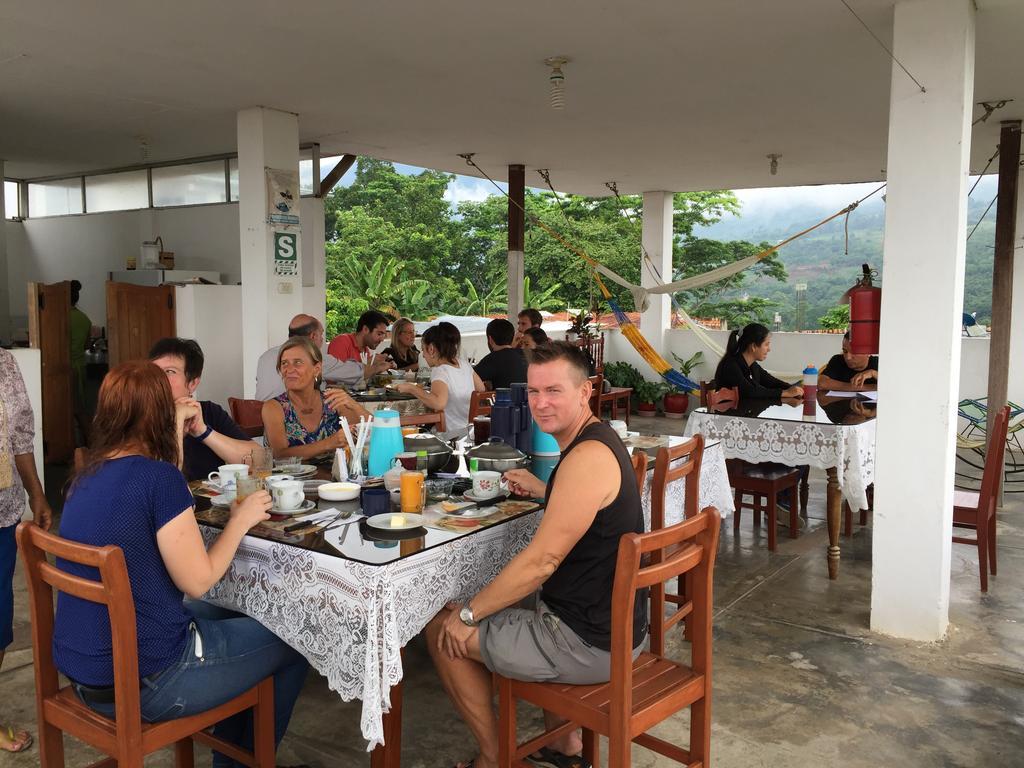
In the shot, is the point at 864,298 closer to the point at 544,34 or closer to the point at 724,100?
the point at 544,34

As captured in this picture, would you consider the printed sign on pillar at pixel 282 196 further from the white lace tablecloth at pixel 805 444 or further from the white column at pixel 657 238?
the white column at pixel 657 238

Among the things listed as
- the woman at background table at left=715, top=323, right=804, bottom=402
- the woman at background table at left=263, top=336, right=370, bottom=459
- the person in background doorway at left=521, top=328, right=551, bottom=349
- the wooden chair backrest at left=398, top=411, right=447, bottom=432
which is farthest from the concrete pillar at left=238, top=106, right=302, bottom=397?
the woman at background table at left=715, top=323, right=804, bottom=402

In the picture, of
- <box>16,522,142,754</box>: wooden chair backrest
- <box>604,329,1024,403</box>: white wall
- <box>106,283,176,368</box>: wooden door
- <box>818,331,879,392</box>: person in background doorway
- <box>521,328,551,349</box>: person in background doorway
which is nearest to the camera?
<box>16,522,142,754</box>: wooden chair backrest

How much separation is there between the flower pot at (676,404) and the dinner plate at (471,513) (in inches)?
309

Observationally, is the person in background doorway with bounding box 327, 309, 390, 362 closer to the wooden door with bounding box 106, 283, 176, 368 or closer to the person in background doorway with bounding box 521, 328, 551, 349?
the person in background doorway with bounding box 521, 328, 551, 349

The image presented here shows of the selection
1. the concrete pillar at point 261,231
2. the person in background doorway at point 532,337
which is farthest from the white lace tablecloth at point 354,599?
the person in background doorway at point 532,337

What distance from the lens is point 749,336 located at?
197 inches

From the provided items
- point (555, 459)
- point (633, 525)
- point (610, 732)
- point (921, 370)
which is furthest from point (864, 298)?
point (610, 732)

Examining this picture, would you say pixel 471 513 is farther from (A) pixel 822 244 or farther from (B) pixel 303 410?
(A) pixel 822 244

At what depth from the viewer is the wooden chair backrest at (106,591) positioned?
1699 mm

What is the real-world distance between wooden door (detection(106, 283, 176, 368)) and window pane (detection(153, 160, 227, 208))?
1.33 meters

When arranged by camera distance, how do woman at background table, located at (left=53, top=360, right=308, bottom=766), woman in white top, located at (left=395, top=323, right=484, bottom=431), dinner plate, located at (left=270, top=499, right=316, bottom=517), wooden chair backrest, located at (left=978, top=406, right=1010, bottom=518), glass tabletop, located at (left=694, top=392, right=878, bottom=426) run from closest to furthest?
woman at background table, located at (left=53, top=360, right=308, bottom=766) → dinner plate, located at (left=270, top=499, right=316, bottom=517) → wooden chair backrest, located at (left=978, top=406, right=1010, bottom=518) → glass tabletop, located at (left=694, top=392, right=878, bottom=426) → woman in white top, located at (left=395, top=323, right=484, bottom=431)

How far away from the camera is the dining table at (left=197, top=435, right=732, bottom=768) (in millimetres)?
1907

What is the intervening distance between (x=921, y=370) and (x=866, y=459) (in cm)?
109
